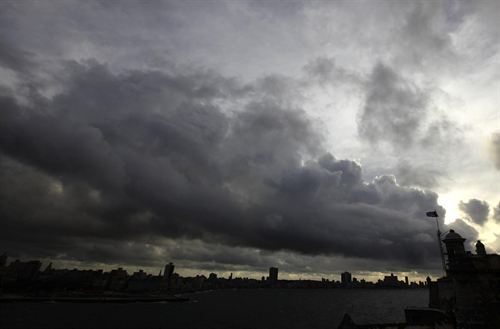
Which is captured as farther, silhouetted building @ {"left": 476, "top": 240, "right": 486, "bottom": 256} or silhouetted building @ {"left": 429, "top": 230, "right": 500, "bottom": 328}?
silhouetted building @ {"left": 476, "top": 240, "right": 486, "bottom": 256}

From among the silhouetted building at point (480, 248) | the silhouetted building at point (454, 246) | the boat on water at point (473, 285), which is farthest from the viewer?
the silhouetted building at point (480, 248)

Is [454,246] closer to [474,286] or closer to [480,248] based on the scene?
[474,286]

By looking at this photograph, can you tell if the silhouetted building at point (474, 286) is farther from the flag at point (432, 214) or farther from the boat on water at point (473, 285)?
the flag at point (432, 214)

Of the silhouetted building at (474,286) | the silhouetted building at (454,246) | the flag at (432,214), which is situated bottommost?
the silhouetted building at (474,286)

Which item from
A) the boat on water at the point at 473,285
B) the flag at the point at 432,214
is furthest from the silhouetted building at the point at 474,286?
the flag at the point at 432,214

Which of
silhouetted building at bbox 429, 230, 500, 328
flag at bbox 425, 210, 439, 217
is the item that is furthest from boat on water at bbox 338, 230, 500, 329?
flag at bbox 425, 210, 439, 217

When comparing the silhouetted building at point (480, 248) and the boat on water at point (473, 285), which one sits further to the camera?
the silhouetted building at point (480, 248)

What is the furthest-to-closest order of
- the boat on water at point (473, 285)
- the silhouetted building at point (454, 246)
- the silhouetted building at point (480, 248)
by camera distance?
the silhouetted building at point (480, 248) → the silhouetted building at point (454, 246) → the boat on water at point (473, 285)

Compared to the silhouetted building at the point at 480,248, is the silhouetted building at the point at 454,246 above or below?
below

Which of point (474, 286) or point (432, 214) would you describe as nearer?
point (474, 286)

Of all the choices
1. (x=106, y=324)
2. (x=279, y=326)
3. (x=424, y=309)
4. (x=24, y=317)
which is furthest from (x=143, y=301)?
(x=424, y=309)

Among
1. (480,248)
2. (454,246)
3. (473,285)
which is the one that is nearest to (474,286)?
(473,285)

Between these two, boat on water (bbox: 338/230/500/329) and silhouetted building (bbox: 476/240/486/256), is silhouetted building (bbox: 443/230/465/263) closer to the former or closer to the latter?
boat on water (bbox: 338/230/500/329)

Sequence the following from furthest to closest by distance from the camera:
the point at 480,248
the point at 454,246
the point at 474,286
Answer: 1. the point at 480,248
2. the point at 454,246
3. the point at 474,286
